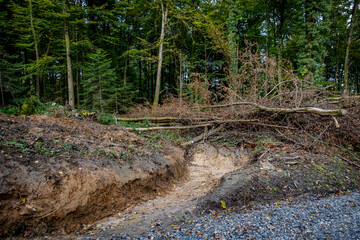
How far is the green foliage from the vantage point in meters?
5.63

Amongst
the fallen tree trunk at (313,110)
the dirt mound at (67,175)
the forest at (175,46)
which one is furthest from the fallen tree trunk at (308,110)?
the dirt mound at (67,175)

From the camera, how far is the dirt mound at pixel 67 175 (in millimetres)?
2439

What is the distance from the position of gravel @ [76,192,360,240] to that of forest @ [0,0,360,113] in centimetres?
461

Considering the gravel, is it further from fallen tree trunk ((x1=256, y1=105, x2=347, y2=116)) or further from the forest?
the forest

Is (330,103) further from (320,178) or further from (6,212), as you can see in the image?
(6,212)

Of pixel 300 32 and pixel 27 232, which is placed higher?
pixel 300 32

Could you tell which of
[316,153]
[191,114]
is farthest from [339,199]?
[191,114]

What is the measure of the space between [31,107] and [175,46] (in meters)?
10.5

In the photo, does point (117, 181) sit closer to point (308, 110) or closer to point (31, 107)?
point (31, 107)

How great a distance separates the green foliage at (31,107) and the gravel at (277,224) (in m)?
5.31

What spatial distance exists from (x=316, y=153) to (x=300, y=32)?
9324 millimetres

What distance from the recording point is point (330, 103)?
695 cm

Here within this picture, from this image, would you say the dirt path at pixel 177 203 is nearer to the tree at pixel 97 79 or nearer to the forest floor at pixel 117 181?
the forest floor at pixel 117 181

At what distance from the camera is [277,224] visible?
108 inches
